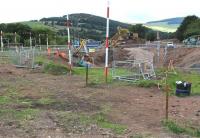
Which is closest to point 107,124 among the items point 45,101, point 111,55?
point 45,101

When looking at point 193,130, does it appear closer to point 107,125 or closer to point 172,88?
point 107,125

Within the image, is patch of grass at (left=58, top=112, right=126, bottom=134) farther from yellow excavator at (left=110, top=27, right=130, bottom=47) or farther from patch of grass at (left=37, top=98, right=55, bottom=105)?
yellow excavator at (left=110, top=27, right=130, bottom=47)

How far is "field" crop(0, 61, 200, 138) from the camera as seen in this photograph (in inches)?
416

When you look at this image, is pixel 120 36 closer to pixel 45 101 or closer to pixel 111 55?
pixel 111 55

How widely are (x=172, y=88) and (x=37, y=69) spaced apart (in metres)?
10.4

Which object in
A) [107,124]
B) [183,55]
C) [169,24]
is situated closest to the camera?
[107,124]

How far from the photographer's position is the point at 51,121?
1141cm

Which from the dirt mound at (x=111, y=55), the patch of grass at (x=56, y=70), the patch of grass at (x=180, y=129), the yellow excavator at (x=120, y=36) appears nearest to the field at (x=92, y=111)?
the patch of grass at (x=180, y=129)

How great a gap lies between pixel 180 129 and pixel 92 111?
2.97m

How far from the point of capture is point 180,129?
11.0 meters

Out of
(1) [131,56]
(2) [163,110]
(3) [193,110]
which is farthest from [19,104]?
(1) [131,56]

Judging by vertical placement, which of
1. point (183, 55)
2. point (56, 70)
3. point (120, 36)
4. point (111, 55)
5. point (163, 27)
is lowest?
point (111, 55)

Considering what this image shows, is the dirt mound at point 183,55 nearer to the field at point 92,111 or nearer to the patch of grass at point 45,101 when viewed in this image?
the field at point 92,111

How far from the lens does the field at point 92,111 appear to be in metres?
10.6
